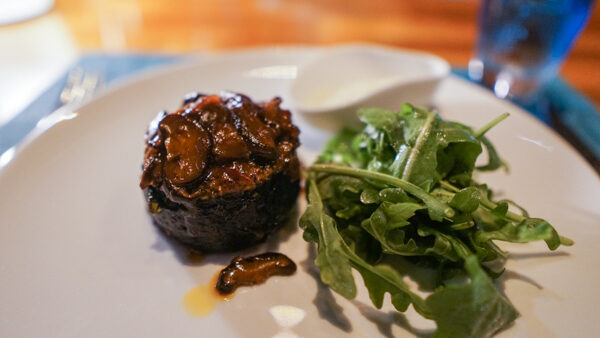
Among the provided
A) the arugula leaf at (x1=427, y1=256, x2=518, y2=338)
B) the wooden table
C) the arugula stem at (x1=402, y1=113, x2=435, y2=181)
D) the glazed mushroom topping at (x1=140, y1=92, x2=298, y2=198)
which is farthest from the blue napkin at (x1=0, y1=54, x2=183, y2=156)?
the arugula leaf at (x1=427, y1=256, x2=518, y2=338)

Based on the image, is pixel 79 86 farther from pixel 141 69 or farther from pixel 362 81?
pixel 362 81

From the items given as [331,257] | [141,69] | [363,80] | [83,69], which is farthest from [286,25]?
[331,257]

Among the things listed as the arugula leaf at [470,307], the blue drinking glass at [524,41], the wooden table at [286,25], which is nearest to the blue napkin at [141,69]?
the blue drinking glass at [524,41]

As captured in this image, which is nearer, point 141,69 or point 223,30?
point 141,69

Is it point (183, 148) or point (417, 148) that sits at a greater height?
point (183, 148)

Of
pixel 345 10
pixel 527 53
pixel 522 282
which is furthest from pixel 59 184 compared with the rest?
pixel 345 10

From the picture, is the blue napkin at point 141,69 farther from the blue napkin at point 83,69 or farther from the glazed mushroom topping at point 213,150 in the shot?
the glazed mushroom topping at point 213,150

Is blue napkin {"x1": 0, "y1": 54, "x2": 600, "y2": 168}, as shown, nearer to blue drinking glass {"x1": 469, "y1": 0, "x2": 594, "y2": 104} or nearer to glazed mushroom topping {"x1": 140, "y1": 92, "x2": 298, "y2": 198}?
blue drinking glass {"x1": 469, "y1": 0, "x2": 594, "y2": 104}
